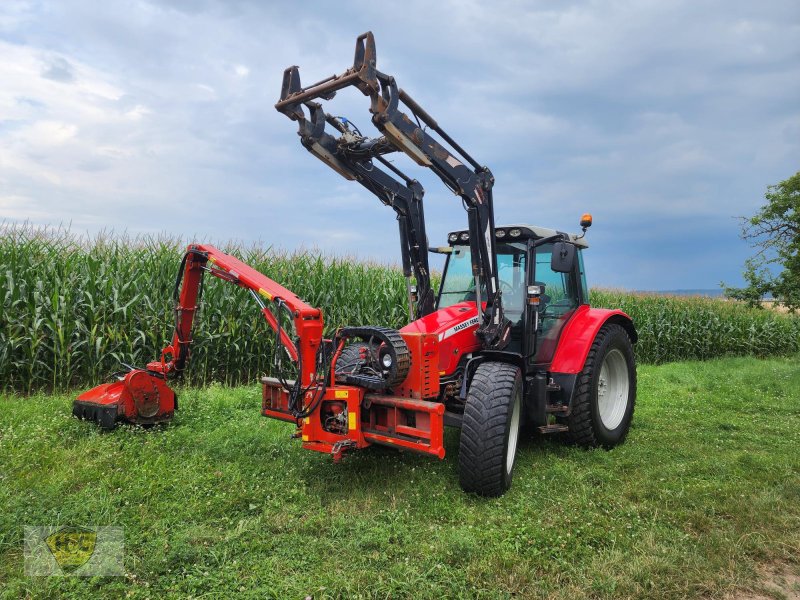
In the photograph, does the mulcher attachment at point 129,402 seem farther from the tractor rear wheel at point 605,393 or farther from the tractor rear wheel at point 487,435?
the tractor rear wheel at point 605,393

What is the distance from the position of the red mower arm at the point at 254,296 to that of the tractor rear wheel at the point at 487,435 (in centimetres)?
131

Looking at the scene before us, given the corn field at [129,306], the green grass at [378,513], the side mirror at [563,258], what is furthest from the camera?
the corn field at [129,306]

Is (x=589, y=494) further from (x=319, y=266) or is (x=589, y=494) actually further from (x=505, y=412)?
(x=319, y=266)

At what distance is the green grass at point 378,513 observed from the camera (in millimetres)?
3215

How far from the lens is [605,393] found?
6391 mm

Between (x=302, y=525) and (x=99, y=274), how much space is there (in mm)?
5744

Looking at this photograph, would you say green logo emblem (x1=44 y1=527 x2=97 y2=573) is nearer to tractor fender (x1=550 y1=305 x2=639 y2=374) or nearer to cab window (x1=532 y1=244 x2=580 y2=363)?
cab window (x1=532 y1=244 x2=580 y2=363)

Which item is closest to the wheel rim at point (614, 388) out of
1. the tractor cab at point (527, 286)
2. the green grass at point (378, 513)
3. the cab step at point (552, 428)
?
the green grass at point (378, 513)

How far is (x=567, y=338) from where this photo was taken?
228 inches

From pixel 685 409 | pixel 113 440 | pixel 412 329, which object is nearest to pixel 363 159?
pixel 412 329

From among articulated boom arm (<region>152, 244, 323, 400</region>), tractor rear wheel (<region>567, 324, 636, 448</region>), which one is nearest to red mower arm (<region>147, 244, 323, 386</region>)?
articulated boom arm (<region>152, 244, 323, 400</region>)

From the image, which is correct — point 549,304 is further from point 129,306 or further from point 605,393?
point 129,306

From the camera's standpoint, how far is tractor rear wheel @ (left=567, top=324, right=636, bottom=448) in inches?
218

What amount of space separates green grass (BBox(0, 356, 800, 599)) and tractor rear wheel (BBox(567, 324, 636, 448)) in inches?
9.2
